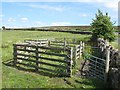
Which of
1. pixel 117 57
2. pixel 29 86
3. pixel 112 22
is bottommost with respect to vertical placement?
pixel 29 86

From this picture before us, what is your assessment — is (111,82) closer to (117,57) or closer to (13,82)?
(117,57)

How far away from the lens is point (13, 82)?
13.9 metres

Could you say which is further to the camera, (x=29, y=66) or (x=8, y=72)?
(x=29, y=66)

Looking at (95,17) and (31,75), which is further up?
(95,17)

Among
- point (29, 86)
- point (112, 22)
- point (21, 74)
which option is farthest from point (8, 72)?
point (112, 22)

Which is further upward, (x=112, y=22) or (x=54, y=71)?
(x=112, y=22)

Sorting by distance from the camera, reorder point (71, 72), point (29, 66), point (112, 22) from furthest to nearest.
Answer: point (112, 22) < point (29, 66) < point (71, 72)

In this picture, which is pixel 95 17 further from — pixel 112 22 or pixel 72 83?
pixel 72 83

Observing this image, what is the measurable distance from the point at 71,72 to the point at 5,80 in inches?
144

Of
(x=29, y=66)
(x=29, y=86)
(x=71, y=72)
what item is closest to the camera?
(x=29, y=86)

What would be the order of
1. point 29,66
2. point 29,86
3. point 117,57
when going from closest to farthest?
point 29,86
point 117,57
point 29,66

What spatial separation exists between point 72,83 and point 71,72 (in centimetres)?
163

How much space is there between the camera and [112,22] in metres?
41.0

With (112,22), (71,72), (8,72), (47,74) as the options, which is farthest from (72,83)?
(112,22)
